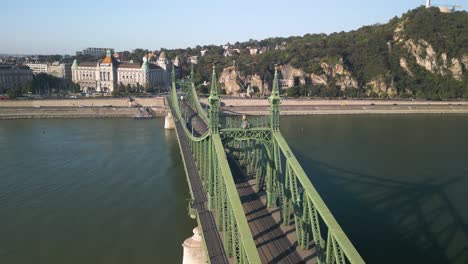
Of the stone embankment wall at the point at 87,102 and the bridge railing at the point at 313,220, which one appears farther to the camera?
the stone embankment wall at the point at 87,102

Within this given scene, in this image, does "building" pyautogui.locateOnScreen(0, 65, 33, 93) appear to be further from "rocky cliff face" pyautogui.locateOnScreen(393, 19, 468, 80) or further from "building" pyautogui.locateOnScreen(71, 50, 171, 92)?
"rocky cliff face" pyautogui.locateOnScreen(393, 19, 468, 80)

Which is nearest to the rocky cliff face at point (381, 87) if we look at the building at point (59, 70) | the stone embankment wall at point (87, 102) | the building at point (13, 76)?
the stone embankment wall at point (87, 102)

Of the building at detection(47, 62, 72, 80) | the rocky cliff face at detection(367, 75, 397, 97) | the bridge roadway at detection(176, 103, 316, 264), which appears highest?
the building at detection(47, 62, 72, 80)

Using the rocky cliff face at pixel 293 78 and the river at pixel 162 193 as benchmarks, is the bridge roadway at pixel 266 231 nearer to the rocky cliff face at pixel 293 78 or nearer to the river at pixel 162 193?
the river at pixel 162 193

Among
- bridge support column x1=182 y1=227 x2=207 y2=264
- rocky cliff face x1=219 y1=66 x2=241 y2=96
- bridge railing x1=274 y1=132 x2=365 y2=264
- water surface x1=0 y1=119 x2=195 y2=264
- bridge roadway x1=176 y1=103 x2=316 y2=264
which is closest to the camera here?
bridge railing x1=274 y1=132 x2=365 y2=264

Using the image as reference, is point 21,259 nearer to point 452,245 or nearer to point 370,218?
point 370,218

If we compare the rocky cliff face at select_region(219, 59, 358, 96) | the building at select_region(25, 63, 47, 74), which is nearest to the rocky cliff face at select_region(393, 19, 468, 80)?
the rocky cliff face at select_region(219, 59, 358, 96)

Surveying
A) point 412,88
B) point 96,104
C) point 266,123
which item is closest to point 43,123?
point 96,104
